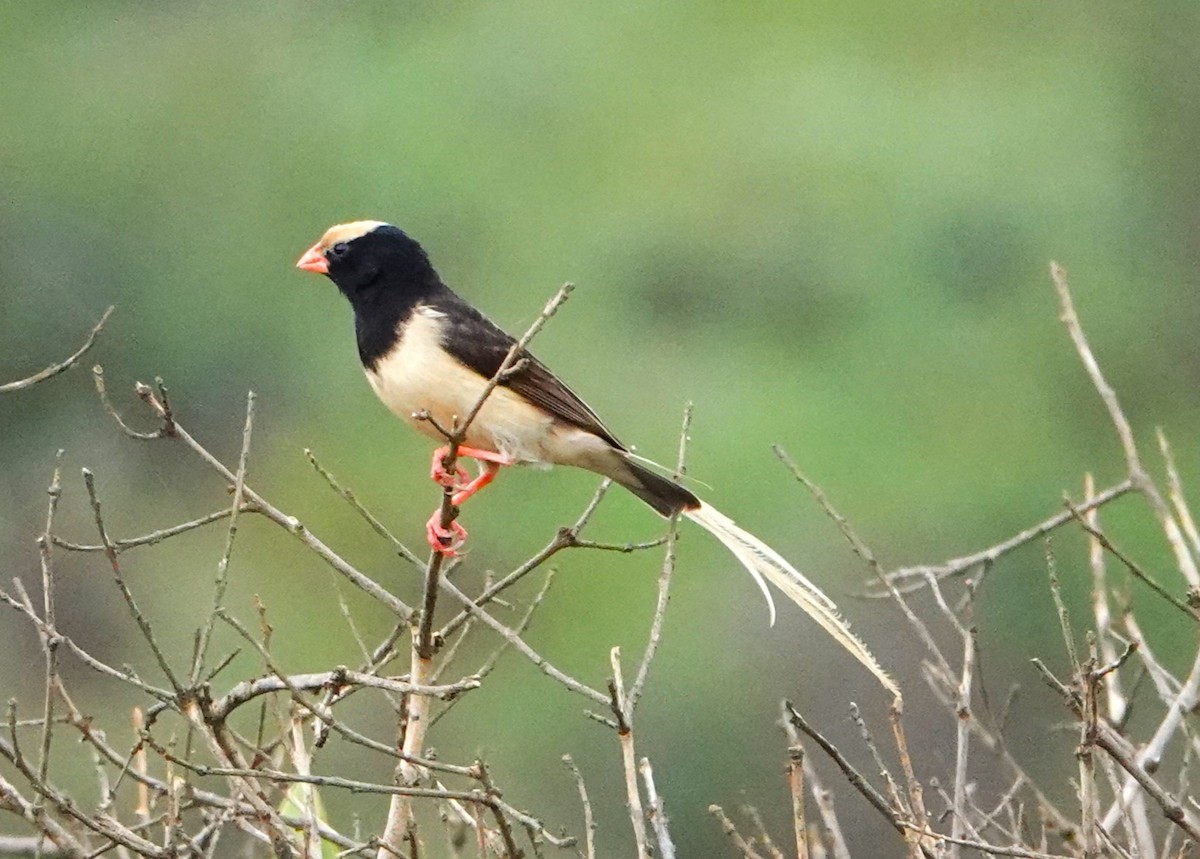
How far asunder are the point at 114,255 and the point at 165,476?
1.09 meters

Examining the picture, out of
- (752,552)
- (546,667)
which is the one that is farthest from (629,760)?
(752,552)

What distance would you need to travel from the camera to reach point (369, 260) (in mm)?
3305

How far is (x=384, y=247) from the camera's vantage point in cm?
332

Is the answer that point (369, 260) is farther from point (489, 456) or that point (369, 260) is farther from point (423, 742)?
point (423, 742)

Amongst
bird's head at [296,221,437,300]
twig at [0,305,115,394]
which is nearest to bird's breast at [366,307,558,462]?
bird's head at [296,221,437,300]

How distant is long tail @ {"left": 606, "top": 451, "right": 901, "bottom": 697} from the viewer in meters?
2.46

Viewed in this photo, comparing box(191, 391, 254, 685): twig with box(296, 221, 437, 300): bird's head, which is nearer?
box(191, 391, 254, 685): twig

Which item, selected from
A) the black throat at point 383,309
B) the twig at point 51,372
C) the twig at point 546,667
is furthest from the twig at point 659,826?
the black throat at point 383,309

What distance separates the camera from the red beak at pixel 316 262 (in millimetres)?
3340

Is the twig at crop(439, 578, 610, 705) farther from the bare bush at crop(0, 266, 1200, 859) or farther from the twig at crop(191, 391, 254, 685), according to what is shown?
the twig at crop(191, 391, 254, 685)

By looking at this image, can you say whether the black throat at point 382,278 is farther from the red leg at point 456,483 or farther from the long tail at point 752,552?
the long tail at point 752,552

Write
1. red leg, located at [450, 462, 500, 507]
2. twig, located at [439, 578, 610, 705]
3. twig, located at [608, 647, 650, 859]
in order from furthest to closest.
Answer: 1. red leg, located at [450, 462, 500, 507]
2. twig, located at [439, 578, 610, 705]
3. twig, located at [608, 647, 650, 859]

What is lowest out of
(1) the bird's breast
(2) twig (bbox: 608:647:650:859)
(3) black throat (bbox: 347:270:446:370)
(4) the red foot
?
(2) twig (bbox: 608:647:650:859)

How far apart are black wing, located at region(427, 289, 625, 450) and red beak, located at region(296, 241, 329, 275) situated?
285 mm
